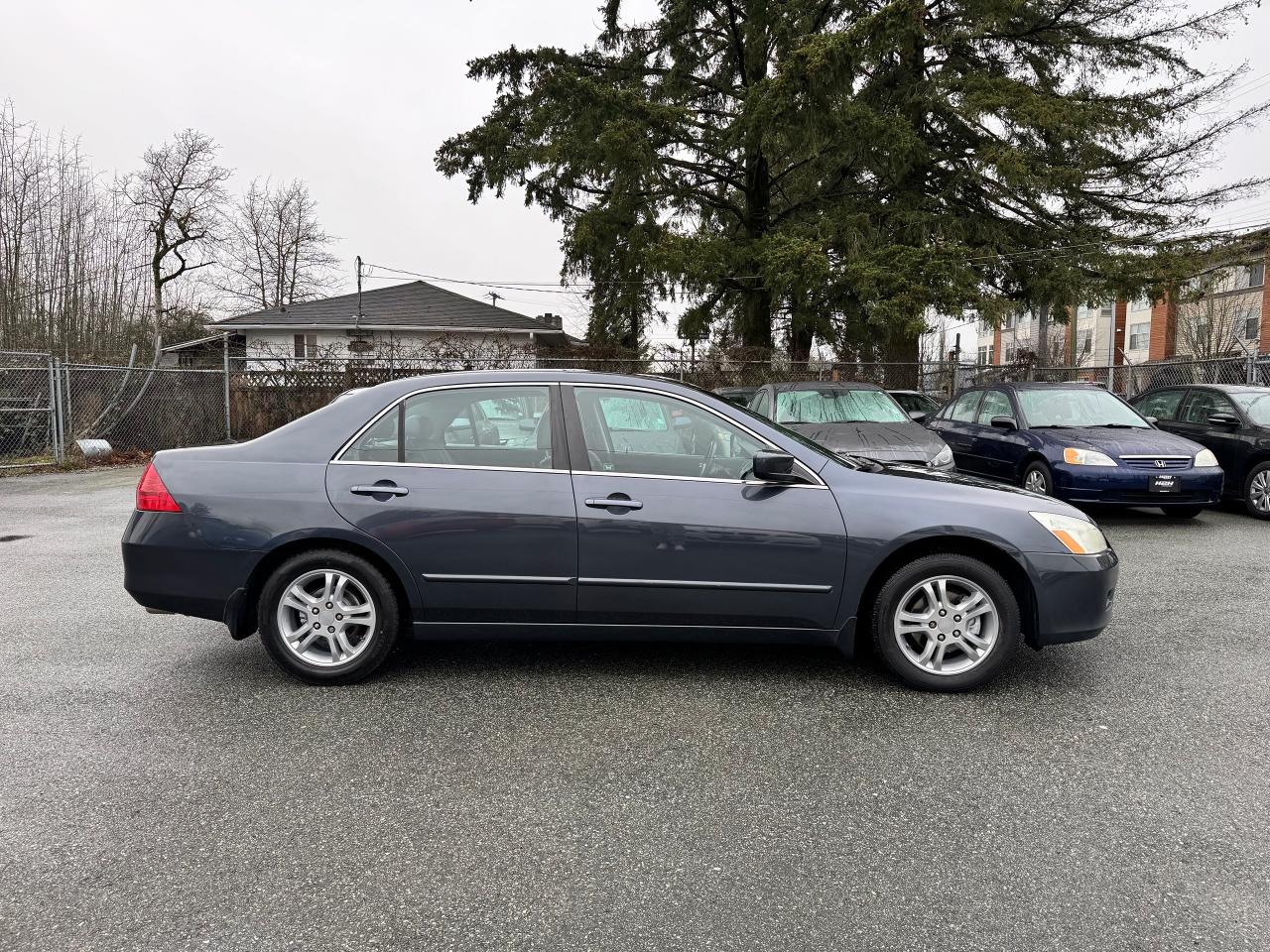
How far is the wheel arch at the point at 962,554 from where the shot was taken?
394 centimetres

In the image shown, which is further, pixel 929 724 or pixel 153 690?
pixel 153 690

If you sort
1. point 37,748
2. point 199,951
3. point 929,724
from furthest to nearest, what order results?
point 929,724
point 37,748
point 199,951

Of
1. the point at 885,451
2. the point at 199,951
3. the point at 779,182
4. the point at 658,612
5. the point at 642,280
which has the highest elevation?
the point at 779,182

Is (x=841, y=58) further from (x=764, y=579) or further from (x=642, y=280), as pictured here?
(x=764, y=579)

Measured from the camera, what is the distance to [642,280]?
2220cm

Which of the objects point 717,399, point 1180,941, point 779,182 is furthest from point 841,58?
point 1180,941

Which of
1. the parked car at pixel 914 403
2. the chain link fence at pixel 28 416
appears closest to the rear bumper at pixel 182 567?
the chain link fence at pixel 28 416

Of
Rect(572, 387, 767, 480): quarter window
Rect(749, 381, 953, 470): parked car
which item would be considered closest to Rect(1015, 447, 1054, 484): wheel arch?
Rect(749, 381, 953, 470): parked car

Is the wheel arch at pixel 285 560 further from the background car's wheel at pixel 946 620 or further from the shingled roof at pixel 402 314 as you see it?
the shingled roof at pixel 402 314

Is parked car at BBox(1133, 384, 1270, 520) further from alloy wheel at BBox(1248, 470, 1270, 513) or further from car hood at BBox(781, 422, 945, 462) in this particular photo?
car hood at BBox(781, 422, 945, 462)

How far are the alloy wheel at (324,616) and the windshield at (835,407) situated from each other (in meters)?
6.11

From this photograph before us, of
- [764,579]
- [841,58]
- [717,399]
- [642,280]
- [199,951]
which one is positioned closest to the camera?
[199,951]

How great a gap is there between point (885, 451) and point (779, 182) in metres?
16.6

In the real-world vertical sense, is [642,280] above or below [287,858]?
above
